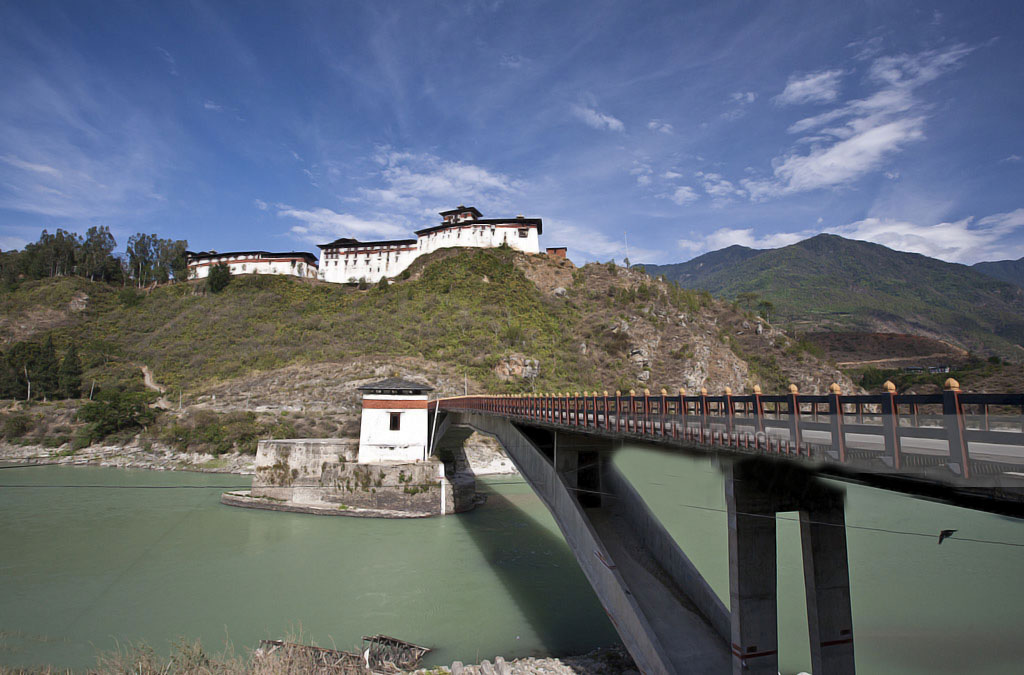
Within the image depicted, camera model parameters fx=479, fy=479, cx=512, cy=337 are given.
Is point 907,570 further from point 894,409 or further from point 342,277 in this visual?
point 342,277

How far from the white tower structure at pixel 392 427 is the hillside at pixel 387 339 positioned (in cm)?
1500

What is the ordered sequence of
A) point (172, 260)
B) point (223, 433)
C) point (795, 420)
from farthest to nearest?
point (172, 260) → point (223, 433) → point (795, 420)

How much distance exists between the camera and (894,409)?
18.2 ft

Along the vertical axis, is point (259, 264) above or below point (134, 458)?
above

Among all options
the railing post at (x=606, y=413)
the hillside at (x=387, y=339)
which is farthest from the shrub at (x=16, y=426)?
the railing post at (x=606, y=413)

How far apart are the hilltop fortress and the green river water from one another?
58255mm

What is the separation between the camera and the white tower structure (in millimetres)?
30969

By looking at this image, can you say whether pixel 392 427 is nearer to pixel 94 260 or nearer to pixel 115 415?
pixel 115 415

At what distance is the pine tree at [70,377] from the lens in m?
55.5

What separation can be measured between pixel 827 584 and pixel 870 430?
12.2 feet

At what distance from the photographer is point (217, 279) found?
8325 centimetres

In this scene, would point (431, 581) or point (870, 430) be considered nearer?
point (870, 430)

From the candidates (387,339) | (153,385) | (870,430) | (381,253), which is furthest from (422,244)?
(870,430)

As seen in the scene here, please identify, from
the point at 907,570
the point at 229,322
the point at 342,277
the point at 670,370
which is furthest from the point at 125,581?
A: the point at 342,277
